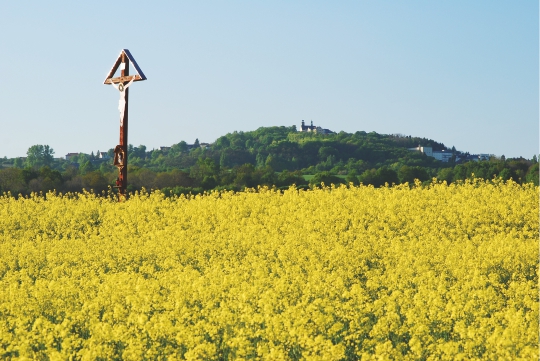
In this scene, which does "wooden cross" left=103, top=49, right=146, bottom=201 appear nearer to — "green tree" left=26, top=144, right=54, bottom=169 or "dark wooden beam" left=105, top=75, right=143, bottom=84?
"dark wooden beam" left=105, top=75, right=143, bottom=84

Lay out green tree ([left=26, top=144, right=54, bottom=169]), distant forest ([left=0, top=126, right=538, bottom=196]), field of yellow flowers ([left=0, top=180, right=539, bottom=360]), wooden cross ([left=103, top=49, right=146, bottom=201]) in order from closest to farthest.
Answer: field of yellow flowers ([left=0, top=180, right=539, bottom=360]) → wooden cross ([left=103, top=49, right=146, bottom=201]) → distant forest ([left=0, top=126, right=538, bottom=196]) → green tree ([left=26, top=144, right=54, bottom=169])

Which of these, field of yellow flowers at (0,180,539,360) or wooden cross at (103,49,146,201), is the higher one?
wooden cross at (103,49,146,201)

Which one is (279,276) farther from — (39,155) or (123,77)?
(39,155)

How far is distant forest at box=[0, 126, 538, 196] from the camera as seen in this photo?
38.4 m

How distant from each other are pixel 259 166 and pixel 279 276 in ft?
333

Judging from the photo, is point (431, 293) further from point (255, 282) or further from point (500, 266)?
point (500, 266)

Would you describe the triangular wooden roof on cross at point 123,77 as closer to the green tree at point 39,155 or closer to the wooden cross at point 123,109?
the wooden cross at point 123,109

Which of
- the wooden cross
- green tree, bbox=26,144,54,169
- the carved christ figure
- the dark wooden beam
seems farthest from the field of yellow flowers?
green tree, bbox=26,144,54,169

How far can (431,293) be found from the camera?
8.92 metres

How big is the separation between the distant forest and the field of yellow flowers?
5.89 meters

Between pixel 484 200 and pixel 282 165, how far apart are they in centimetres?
9438

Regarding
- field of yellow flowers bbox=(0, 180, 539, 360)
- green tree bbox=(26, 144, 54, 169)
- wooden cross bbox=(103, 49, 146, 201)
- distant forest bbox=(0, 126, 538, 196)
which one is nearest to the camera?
field of yellow flowers bbox=(0, 180, 539, 360)

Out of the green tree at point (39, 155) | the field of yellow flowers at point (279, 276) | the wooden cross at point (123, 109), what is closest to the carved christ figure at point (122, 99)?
the wooden cross at point (123, 109)

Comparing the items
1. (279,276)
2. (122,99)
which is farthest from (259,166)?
(279,276)
